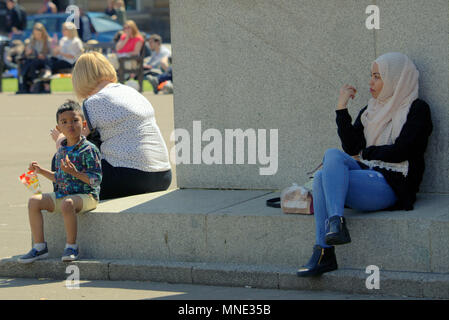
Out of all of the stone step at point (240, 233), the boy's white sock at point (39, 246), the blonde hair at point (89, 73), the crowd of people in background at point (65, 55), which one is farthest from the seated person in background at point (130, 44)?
the boy's white sock at point (39, 246)

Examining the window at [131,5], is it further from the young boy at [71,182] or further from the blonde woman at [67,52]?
the young boy at [71,182]

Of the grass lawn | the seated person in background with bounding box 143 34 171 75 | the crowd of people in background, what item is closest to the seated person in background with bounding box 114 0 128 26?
the grass lawn

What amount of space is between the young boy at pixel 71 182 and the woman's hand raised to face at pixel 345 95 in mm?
1583

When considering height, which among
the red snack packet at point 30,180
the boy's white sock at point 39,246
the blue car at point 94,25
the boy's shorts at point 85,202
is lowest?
the boy's white sock at point 39,246

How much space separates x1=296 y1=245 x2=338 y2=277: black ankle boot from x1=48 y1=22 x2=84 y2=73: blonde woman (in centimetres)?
1624

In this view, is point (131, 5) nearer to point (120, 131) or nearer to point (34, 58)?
point (34, 58)

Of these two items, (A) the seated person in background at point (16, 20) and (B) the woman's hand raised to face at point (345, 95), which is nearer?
(B) the woman's hand raised to face at point (345, 95)

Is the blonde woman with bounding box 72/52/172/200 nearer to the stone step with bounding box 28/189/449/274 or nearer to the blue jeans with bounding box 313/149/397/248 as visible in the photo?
the stone step with bounding box 28/189/449/274

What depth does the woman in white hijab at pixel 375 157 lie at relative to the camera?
536 cm

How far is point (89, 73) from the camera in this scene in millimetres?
6812

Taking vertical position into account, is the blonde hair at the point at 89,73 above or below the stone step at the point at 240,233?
above

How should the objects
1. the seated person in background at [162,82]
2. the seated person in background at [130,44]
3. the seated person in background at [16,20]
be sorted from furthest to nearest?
the seated person in background at [16,20] → the seated person in background at [130,44] → the seated person in background at [162,82]

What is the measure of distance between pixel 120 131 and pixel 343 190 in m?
1.95

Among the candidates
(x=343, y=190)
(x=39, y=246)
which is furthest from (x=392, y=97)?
(x=39, y=246)
